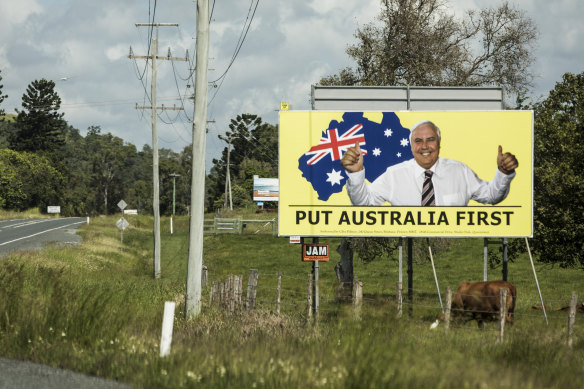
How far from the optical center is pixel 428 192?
65.4ft

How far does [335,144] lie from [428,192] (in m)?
2.86

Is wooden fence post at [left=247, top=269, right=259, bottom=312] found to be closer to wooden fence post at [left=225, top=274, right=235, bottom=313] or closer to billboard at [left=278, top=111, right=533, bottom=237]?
wooden fence post at [left=225, top=274, right=235, bottom=313]

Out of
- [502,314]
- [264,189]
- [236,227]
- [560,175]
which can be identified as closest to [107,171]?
[264,189]

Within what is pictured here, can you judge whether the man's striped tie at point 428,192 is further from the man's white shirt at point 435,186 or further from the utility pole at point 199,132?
the utility pole at point 199,132

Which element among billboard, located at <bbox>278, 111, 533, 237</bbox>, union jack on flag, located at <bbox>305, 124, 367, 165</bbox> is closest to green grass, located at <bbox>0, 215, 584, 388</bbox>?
billboard, located at <bbox>278, 111, 533, 237</bbox>

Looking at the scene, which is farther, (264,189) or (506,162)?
(264,189)

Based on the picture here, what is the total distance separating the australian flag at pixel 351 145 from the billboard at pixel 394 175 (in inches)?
1.1

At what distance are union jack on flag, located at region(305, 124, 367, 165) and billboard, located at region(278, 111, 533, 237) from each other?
3 cm

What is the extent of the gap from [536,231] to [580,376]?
14943 millimetres

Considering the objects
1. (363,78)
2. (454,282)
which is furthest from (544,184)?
(454,282)

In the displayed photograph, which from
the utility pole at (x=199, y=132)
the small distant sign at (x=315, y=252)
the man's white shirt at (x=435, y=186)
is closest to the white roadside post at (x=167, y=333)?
the utility pole at (x=199, y=132)

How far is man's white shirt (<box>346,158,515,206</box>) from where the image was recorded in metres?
19.8

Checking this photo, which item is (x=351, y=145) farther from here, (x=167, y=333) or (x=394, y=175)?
(x=167, y=333)

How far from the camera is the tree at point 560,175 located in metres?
22.8
